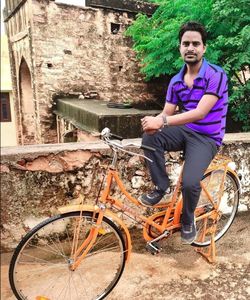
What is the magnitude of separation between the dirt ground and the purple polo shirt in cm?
112

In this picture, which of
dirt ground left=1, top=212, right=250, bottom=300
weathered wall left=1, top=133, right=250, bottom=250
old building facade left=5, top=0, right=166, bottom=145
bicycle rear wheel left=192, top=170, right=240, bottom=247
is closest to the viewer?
dirt ground left=1, top=212, right=250, bottom=300

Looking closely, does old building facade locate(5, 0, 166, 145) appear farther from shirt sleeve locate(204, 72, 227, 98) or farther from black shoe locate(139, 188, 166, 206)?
shirt sleeve locate(204, 72, 227, 98)

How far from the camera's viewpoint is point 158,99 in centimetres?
1032

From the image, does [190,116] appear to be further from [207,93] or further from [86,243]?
[86,243]

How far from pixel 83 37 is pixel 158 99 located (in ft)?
10.4

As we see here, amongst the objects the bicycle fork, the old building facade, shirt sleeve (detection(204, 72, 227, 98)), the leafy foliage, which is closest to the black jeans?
shirt sleeve (detection(204, 72, 227, 98))

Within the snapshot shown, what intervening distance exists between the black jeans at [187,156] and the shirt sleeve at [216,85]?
376 millimetres

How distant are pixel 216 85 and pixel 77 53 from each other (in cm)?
787

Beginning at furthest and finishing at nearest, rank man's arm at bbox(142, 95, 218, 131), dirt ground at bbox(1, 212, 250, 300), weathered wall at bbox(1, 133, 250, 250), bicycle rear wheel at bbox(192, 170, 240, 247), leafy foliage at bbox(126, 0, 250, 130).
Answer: leafy foliage at bbox(126, 0, 250, 130)
bicycle rear wheel at bbox(192, 170, 240, 247)
weathered wall at bbox(1, 133, 250, 250)
dirt ground at bbox(1, 212, 250, 300)
man's arm at bbox(142, 95, 218, 131)

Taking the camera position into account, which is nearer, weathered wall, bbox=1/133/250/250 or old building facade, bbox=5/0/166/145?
weathered wall, bbox=1/133/250/250

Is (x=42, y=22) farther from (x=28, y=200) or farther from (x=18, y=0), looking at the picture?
(x=28, y=200)

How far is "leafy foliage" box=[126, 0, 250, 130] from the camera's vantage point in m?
4.90

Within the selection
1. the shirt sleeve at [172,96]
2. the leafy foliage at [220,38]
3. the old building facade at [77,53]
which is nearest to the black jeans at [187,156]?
the shirt sleeve at [172,96]

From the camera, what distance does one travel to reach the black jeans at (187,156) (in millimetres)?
2275
